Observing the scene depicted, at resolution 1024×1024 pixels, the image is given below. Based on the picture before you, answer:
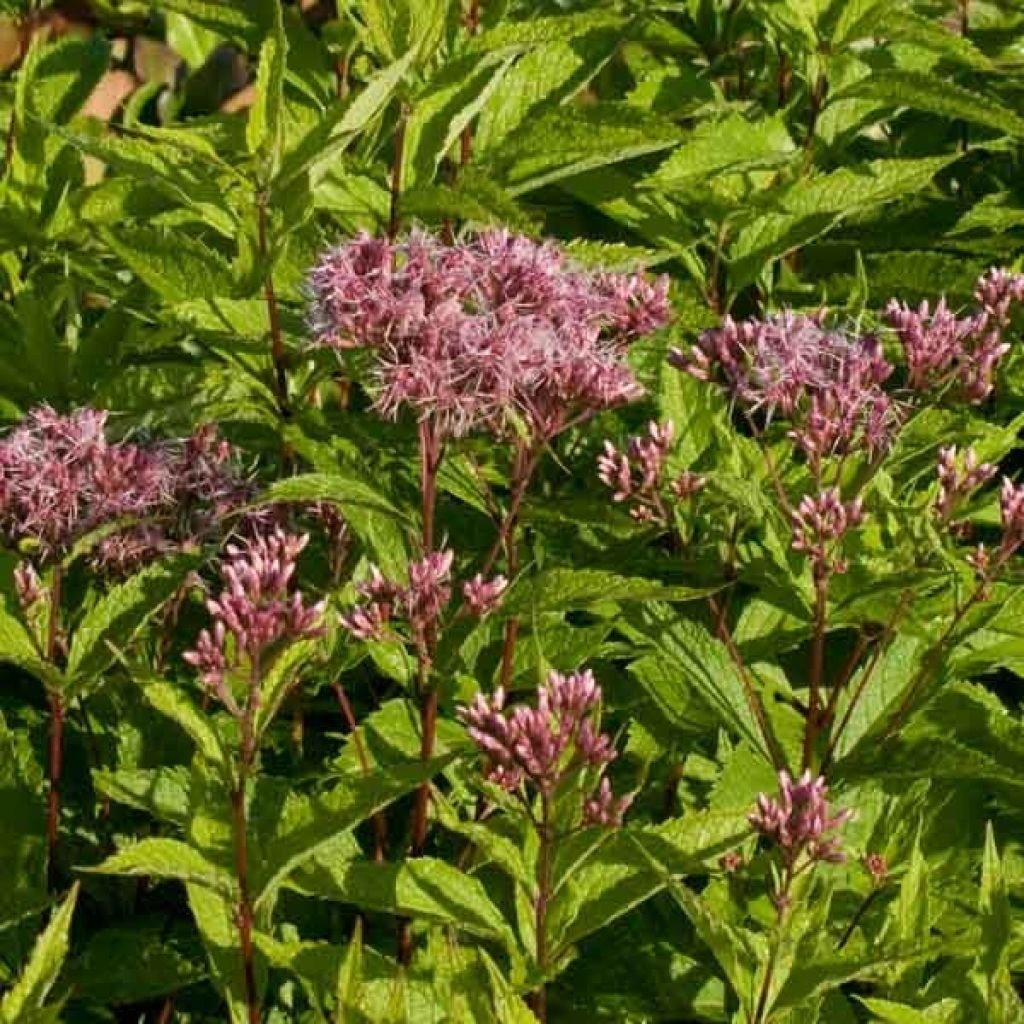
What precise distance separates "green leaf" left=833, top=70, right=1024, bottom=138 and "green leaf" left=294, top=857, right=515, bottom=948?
1652 mm

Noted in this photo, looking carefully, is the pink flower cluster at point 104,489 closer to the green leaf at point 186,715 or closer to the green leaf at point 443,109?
the green leaf at point 186,715

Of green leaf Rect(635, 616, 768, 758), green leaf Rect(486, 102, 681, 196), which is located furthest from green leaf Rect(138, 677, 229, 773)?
green leaf Rect(486, 102, 681, 196)

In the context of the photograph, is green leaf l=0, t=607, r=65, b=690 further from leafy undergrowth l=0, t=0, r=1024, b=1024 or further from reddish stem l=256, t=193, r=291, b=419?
reddish stem l=256, t=193, r=291, b=419

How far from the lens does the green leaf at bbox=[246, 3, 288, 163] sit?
116 inches

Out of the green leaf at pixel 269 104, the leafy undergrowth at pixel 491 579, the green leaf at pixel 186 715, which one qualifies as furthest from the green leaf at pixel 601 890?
the green leaf at pixel 269 104

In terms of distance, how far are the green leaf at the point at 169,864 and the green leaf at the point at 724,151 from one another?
5.21 feet

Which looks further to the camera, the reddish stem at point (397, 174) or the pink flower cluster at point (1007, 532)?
the reddish stem at point (397, 174)

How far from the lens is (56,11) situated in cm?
592

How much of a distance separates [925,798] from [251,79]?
117 inches

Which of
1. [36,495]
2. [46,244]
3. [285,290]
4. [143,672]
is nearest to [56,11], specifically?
[46,244]

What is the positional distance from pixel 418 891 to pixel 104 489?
0.69 m

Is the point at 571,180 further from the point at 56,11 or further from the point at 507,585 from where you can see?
the point at 56,11

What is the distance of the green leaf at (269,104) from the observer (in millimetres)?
2939

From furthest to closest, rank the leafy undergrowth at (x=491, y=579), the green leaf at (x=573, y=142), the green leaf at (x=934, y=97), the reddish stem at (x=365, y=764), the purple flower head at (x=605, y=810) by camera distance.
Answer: the green leaf at (x=934, y=97), the green leaf at (x=573, y=142), the reddish stem at (x=365, y=764), the leafy undergrowth at (x=491, y=579), the purple flower head at (x=605, y=810)
